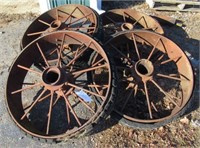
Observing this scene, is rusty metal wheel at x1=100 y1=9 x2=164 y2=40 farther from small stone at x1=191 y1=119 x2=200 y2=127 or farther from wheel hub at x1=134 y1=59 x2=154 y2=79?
small stone at x1=191 y1=119 x2=200 y2=127

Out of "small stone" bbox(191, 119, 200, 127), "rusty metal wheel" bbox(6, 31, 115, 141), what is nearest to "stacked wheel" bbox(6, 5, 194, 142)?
"rusty metal wheel" bbox(6, 31, 115, 141)

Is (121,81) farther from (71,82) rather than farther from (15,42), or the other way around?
(15,42)

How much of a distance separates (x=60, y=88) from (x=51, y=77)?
0.29 m

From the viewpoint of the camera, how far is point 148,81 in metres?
4.39

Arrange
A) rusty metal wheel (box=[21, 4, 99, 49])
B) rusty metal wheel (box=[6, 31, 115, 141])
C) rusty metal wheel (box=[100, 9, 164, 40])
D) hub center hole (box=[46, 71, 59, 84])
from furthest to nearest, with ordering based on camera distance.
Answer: rusty metal wheel (box=[100, 9, 164, 40]), rusty metal wheel (box=[21, 4, 99, 49]), hub center hole (box=[46, 71, 59, 84]), rusty metal wheel (box=[6, 31, 115, 141])

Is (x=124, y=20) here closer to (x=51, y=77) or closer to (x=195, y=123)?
(x=51, y=77)

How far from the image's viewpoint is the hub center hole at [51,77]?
13.1 feet

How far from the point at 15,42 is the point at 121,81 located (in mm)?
2508

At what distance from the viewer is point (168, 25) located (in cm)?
569

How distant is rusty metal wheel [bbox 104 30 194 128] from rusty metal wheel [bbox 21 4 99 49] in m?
0.86

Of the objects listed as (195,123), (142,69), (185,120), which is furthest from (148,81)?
(195,123)

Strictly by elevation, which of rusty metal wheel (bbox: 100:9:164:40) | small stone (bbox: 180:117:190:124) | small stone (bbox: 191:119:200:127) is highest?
rusty metal wheel (bbox: 100:9:164:40)

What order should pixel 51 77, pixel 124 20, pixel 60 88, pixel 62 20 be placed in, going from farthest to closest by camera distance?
pixel 124 20 < pixel 62 20 < pixel 51 77 < pixel 60 88

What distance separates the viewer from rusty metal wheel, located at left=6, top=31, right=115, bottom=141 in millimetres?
3826
